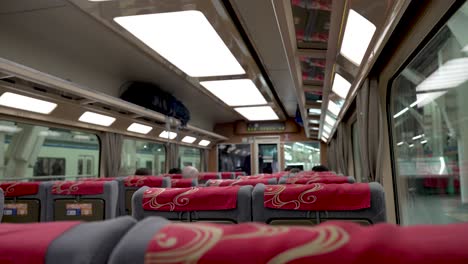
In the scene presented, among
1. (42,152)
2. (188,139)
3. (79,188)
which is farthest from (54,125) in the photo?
(188,139)

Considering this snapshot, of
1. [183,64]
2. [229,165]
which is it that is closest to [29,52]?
[183,64]

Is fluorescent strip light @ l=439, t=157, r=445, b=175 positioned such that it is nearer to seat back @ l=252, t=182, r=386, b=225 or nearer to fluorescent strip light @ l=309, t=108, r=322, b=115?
seat back @ l=252, t=182, r=386, b=225

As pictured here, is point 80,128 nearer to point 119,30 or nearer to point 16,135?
point 16,135

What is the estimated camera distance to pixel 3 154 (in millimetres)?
4773

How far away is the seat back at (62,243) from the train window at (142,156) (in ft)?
21.4

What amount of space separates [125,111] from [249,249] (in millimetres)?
6478

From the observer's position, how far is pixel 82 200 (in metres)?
2.81

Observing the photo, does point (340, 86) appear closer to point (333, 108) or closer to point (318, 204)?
point (333, 108)

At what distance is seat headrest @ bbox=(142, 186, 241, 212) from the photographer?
1.84 m

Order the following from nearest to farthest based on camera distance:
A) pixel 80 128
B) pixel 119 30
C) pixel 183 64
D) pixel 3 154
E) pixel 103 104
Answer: pixel 119 30 → pixel 183 64 → pixel 3 154 → pixel 103 104 → pixel 80 128

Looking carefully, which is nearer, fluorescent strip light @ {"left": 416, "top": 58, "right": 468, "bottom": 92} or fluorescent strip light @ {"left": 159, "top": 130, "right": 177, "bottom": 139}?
fluorescent strip light @ {"left": 416, "top": 58, "right": 468, "bottom": 92}

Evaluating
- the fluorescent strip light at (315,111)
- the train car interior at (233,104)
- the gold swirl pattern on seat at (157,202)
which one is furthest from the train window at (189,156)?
the gold swirl pattern on seat at (157,202)

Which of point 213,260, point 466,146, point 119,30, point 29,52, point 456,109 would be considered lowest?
point 213,260

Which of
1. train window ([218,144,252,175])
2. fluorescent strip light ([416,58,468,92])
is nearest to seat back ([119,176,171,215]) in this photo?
fluorescent strip light ([416,58,468,92])
